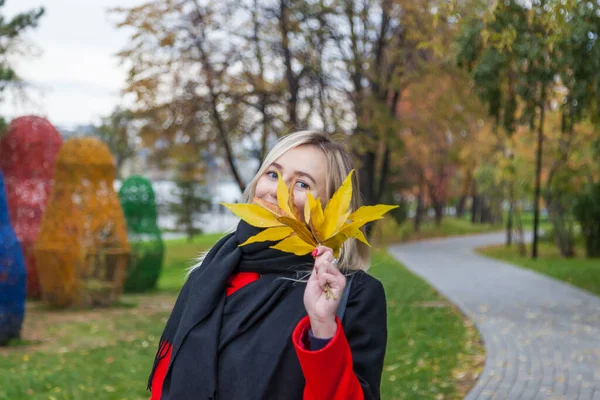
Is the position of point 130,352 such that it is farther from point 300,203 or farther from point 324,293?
point 324,293

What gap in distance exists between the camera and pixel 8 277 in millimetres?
7863

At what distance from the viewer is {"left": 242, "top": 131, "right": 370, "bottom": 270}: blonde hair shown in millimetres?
2045

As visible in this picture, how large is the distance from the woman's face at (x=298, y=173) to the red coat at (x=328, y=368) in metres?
0.45

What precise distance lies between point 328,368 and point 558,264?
17880 millimetres

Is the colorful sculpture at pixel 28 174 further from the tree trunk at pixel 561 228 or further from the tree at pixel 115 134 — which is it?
the tree at pixel 115 134

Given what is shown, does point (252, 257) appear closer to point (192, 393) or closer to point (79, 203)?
point (192, 393)

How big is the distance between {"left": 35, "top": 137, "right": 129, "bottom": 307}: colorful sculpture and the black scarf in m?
8.93

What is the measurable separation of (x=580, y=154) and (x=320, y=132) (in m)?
18.2

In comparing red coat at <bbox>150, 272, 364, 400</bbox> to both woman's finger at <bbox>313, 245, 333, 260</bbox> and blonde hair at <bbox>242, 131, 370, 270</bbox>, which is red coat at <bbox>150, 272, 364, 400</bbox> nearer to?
woman's finger at <bbox>313, 245, 333, 260</bbox>

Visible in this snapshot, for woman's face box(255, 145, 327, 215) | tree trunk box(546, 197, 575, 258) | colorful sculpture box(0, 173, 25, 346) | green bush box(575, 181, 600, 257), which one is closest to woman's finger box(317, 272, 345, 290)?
woman's face box(255, 145, 327, 215)

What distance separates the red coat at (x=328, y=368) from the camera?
163cm

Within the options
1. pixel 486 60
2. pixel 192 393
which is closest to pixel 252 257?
pixel 192 393

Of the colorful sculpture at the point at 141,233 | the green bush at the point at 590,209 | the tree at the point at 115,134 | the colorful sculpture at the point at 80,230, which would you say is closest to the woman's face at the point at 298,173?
the colorful sculpture at the point at 80,230

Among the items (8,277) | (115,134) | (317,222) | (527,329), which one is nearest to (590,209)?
(527,329)
